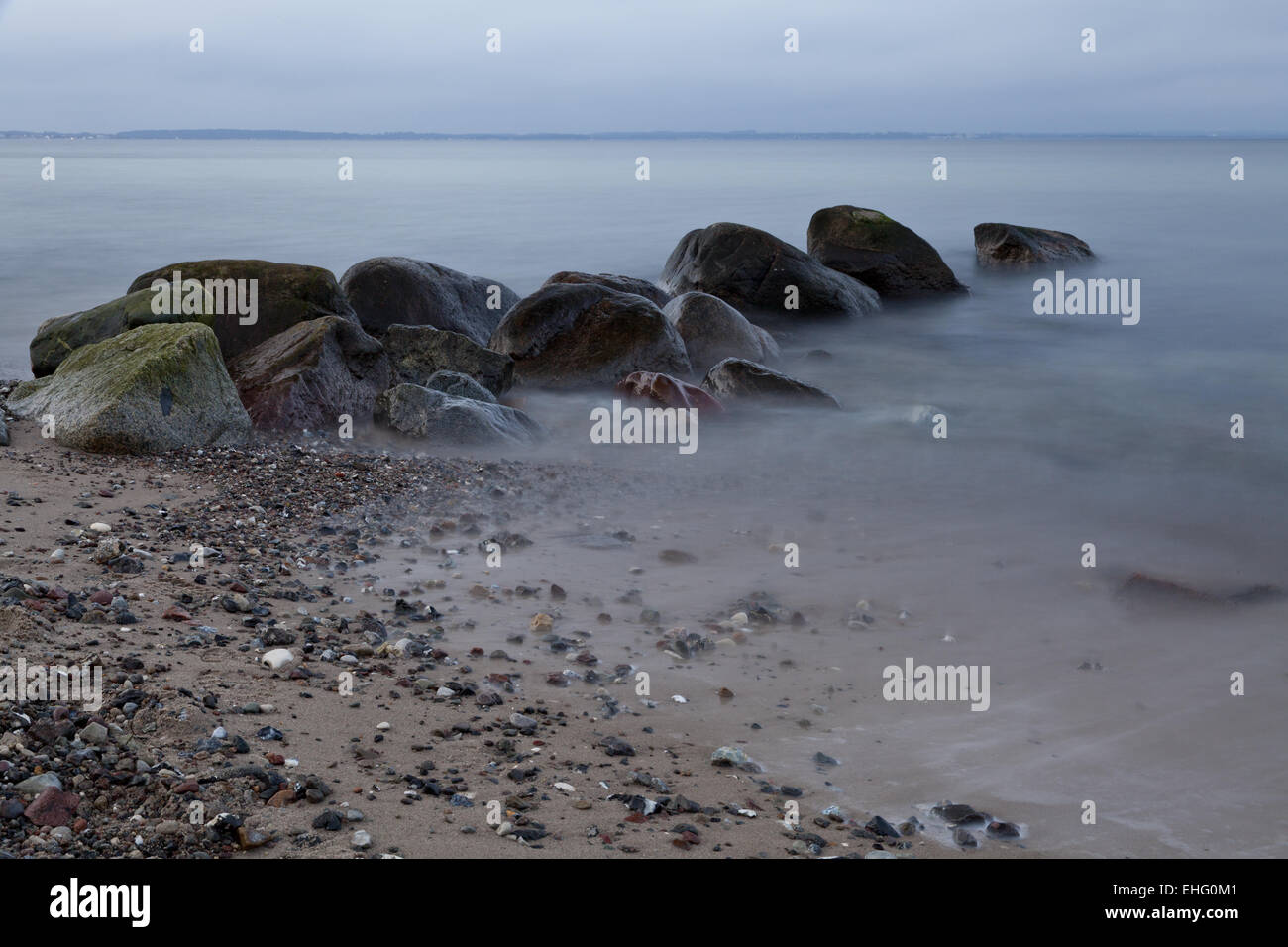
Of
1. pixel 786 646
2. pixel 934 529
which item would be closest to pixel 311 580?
pixel 786 646

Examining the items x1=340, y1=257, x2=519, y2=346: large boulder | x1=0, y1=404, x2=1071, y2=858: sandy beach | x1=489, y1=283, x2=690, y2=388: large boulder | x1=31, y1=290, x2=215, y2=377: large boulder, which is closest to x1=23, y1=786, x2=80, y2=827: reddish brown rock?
x1=0, y1=404, x2=1071, y2=858: sandy beach

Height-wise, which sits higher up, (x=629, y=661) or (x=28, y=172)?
(x=28, y=172)

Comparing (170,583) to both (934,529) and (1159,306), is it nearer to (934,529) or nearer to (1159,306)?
(934,529)

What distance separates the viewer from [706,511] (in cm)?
845

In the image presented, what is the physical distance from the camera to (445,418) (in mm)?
9891

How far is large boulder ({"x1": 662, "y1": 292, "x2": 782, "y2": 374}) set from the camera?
1377 cm

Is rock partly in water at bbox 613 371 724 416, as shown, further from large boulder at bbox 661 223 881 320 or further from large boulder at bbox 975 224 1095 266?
large boulder at bbox 975 224 1095 266

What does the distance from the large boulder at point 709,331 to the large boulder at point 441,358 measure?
2.79m

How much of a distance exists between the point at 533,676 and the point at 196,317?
729 centimetres

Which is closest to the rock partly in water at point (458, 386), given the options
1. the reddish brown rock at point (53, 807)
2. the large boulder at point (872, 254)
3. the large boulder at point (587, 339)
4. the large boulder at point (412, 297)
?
the large boulder at point (587, 339)

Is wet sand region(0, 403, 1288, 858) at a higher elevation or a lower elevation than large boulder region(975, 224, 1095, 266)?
lower

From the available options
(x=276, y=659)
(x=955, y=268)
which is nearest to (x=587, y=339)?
(x=276, y=659)

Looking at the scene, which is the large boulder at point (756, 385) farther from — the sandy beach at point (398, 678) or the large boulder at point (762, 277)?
the large boulder at point (762, 277)

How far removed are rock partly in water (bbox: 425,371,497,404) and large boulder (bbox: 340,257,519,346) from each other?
246cm
